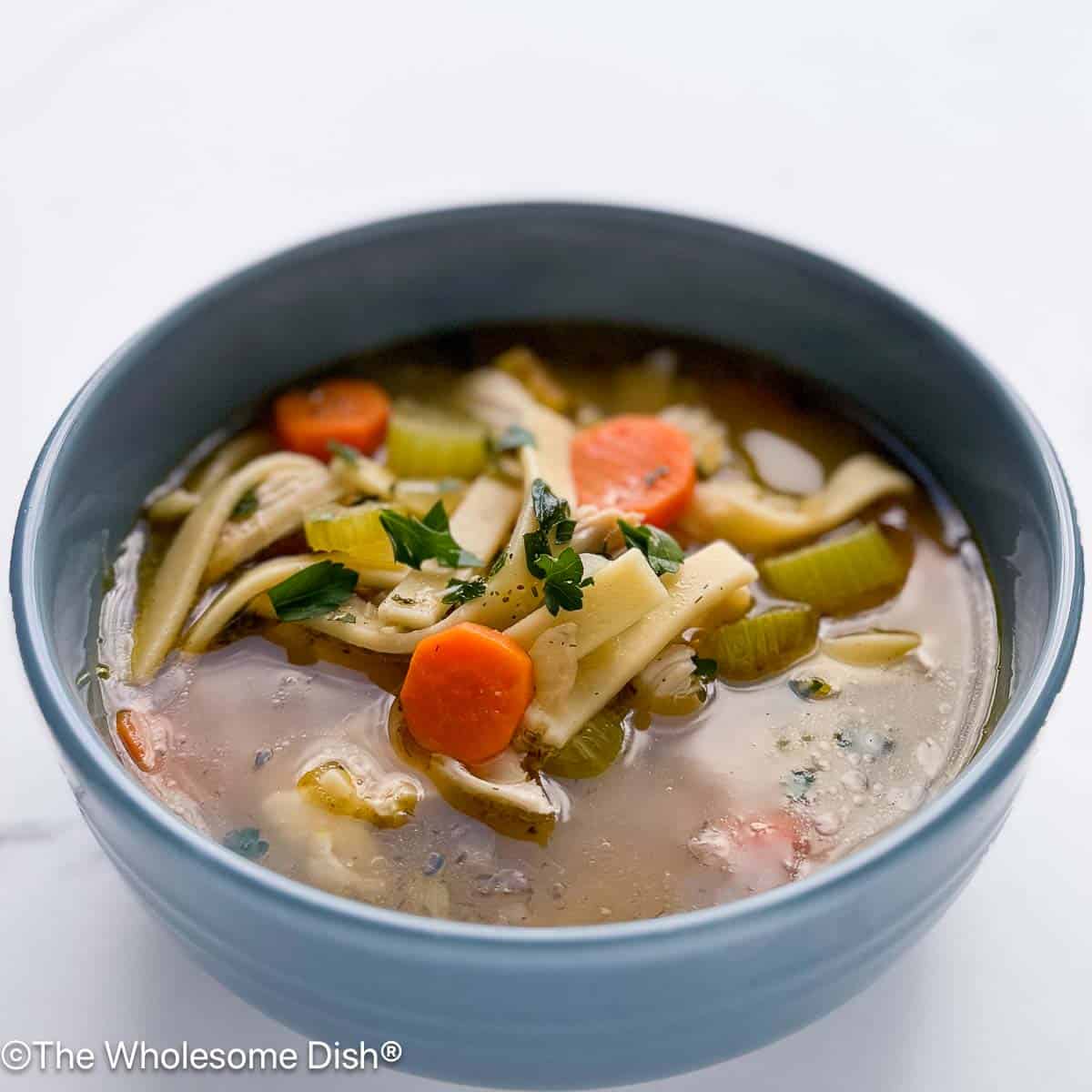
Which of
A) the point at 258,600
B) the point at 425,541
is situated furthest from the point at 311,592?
the point at 425,541

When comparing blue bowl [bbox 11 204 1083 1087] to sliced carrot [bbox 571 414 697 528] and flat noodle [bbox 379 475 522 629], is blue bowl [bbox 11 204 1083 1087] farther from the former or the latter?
flat noodle [bbox 379 475 522 629]

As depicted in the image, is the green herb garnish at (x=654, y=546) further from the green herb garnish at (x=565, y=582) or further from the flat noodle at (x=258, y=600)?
the flat noodle at (x=258, y=600)

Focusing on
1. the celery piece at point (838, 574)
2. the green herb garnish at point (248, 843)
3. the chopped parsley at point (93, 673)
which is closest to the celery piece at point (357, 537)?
the chopped parsley at point (93, 673)

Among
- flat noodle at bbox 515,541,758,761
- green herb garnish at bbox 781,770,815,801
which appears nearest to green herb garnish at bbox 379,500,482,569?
flat noodle at bbox 515,541,758,761

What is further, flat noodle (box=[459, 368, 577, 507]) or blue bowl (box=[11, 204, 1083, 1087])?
flat noodle (box=[459, 368, 577, 507])

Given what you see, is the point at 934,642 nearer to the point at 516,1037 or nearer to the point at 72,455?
the point at 516,1037

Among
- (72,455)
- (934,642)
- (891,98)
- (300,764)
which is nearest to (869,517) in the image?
(934,642)
